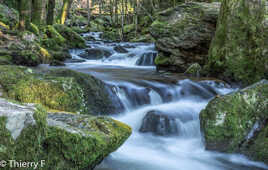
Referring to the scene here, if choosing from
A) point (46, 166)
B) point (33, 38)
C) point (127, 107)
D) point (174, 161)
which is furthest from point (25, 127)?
point (33, 38)

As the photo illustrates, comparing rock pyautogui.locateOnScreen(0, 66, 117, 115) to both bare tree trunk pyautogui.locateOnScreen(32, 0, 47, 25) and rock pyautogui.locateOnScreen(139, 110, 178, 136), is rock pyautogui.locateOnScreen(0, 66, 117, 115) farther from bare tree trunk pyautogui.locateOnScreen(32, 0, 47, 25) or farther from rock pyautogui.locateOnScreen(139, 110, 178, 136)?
bare tree trunk pyautogui.locateOnScreen(32, 0, 47, 25)

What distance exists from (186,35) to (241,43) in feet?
9.22

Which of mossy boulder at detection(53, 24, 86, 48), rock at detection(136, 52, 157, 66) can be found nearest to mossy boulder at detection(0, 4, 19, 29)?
mossy boulder at detection(53, 24, 86, 48)

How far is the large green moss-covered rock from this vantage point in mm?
7332

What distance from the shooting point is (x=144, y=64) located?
13.4 meters

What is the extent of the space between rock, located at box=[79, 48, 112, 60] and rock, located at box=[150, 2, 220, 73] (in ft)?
15.3

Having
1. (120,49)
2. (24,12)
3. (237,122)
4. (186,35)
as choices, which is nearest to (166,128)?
(237,122)

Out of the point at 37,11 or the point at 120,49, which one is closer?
the point at 37,11

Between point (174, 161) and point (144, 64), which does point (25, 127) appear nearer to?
point (174, 161)

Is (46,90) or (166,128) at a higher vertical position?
(46,90)

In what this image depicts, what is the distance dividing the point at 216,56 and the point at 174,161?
5.14 meters

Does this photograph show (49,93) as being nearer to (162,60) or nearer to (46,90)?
(46,90)

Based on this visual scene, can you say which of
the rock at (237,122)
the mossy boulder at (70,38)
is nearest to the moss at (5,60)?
the rock at (237,122)

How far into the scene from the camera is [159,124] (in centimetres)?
534
